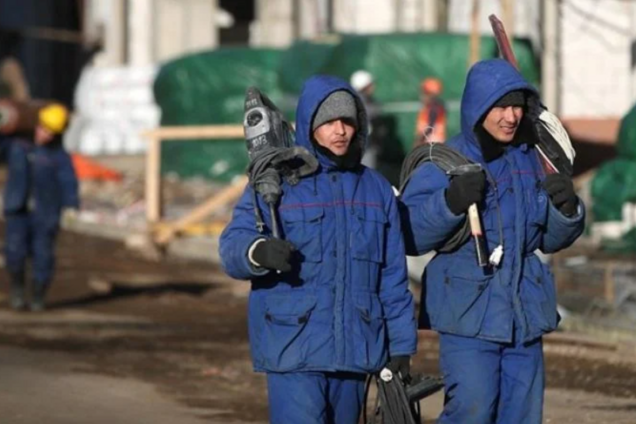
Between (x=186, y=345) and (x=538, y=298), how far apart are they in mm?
7106

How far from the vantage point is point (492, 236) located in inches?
319

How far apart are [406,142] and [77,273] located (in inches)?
213

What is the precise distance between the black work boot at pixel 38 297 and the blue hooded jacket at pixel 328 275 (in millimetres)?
9768

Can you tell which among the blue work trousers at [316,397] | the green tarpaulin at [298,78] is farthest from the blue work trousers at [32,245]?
the blue work trousers at [316,397]

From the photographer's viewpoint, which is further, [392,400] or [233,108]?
[233,108]

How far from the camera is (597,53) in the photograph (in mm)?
25734

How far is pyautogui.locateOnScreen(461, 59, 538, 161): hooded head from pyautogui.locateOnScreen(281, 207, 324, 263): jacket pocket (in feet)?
2.76

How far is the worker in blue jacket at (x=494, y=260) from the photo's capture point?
8016 millimetres

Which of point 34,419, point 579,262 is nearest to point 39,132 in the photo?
point 579,262

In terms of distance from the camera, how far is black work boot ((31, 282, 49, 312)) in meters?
17.5

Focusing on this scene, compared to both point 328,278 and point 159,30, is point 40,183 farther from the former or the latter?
point 159,30

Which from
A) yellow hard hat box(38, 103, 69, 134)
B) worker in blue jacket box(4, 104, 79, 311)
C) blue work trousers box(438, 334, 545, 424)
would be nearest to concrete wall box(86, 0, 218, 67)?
worker in blue jacket box(4, 104, 79, 311)

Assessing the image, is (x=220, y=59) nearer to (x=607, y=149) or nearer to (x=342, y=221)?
(x=607, y=149)

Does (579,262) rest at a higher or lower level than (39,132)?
lower
